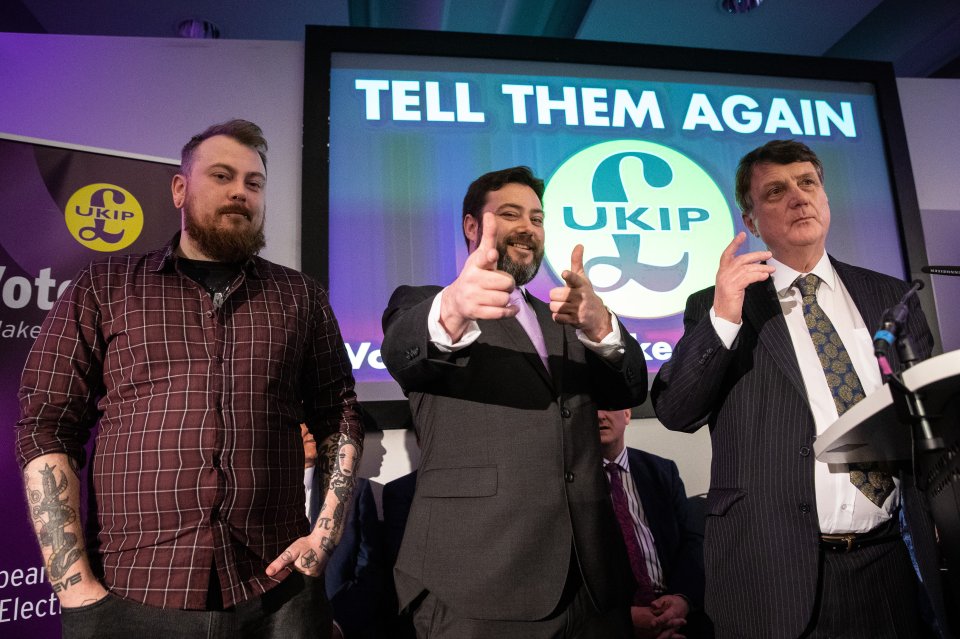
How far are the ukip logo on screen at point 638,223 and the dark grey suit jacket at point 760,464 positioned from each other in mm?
1266

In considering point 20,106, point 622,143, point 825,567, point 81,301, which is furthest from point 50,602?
point 622,143

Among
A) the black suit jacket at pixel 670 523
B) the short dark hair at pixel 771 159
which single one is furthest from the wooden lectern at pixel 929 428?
the black suit jacket at pixel 670 523

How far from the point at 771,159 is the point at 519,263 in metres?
0.87

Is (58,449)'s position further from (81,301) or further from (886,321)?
(886,321)

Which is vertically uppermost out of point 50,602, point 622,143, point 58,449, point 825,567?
point 622,143

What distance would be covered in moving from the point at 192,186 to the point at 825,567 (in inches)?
74.2

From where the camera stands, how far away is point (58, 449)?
153 centimetres

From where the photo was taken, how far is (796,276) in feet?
6.40

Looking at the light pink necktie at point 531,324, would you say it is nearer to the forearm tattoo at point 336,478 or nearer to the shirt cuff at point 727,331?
the shirt cuff at point 727,331

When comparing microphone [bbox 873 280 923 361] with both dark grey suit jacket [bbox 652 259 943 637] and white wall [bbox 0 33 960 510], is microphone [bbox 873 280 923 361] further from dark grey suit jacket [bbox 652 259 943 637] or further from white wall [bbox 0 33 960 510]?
white wall [bbox 0 33 960 510]

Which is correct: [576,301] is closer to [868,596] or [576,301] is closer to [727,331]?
[727,331]

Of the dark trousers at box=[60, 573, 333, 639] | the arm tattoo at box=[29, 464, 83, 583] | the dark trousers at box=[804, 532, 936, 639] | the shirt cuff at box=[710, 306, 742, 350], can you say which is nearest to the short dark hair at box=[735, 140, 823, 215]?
the shirt cuff at box=[710, 306, 742, 350]

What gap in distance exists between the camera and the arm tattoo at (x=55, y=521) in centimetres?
145

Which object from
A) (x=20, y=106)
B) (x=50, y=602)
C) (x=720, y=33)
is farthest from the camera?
(x=720, y=33)
